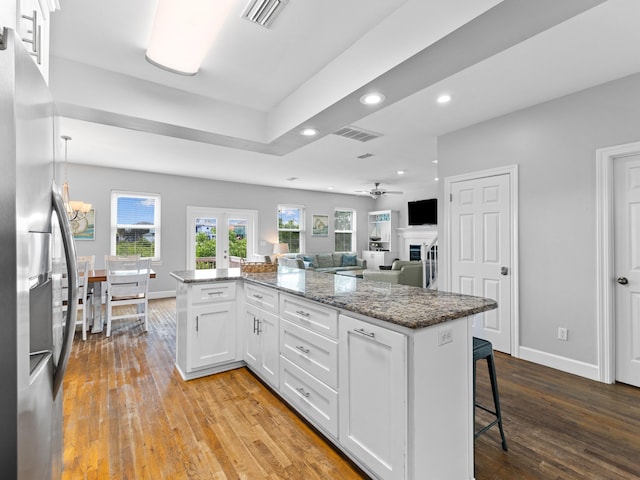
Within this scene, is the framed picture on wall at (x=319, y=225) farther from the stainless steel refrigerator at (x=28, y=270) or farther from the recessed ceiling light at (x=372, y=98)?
the stainless steel refrigerator at (x=28, y=270)

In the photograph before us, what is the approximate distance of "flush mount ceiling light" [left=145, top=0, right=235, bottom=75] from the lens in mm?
1853

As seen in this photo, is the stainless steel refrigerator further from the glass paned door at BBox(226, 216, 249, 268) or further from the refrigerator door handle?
the glass paned door at BBox(226, 216, 249, 268)

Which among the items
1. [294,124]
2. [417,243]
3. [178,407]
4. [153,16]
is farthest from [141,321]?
[417,243]

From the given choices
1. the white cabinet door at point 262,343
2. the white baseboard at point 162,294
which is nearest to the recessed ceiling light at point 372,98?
the white cabinet door at point 262,343

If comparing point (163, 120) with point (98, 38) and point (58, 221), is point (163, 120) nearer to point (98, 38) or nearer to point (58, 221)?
point (98, 38)

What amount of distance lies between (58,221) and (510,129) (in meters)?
3.94

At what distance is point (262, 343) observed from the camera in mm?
2707

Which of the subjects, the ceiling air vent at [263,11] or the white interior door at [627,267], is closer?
the ceiling air vent at [263,11]

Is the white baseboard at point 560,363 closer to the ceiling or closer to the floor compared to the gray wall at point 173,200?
closer to the floor

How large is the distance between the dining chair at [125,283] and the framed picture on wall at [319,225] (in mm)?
5472

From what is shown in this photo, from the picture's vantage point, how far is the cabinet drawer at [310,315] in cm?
188

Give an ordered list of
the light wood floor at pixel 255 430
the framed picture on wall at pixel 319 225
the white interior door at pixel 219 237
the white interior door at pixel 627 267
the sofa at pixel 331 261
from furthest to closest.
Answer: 1. the framed picture on wall at pixel 319 225
2. the sofa at pixel 331 261
3. the white interior door at pixel 219 237
4. the white interior door at pixel 627 267
5. the light wood floor at pixel 255 430

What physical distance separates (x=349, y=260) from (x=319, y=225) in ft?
4.48

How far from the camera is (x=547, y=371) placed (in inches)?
120
